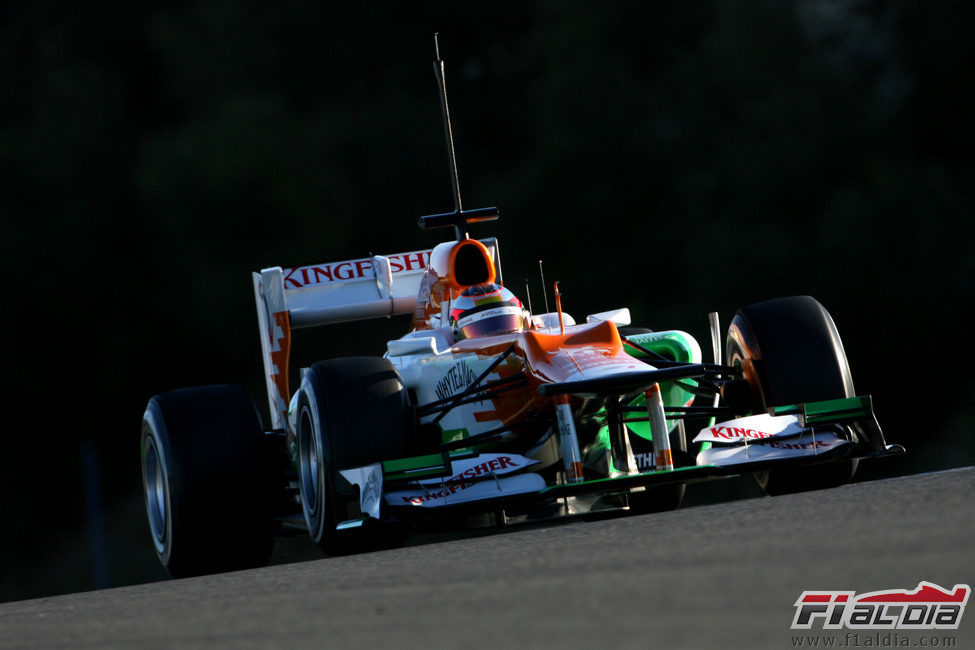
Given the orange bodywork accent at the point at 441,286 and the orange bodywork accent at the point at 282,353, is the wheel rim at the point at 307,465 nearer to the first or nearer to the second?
the orange bodywork accent at the point at 441,286

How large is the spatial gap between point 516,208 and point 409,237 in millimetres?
2516

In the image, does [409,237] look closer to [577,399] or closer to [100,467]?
[100,467]

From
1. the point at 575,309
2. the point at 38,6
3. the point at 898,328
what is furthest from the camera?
the point at 38,6

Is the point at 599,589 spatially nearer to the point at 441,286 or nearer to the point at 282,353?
the point at 441,286

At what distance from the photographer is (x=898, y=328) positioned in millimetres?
16938

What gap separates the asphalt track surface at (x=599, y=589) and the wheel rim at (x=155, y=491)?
9.91 feet

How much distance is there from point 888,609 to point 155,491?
653 cm

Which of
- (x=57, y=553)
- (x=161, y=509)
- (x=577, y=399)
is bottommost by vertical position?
(x=57, y=553)

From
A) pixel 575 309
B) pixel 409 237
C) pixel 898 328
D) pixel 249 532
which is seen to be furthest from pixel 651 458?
pixel 409 237

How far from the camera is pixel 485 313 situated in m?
8.66

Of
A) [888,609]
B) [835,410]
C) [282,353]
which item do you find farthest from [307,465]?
[888,609]

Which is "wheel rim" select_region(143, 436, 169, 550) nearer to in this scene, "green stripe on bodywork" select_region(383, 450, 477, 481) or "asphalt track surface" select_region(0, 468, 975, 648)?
"green stripe on bodywork" select_region(383, 450, 477, 481)

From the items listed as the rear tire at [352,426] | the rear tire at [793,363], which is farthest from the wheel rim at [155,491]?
the rear tire at [793,363]

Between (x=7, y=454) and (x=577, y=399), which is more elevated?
(x=577, y=399)
